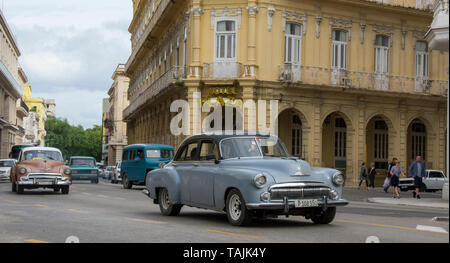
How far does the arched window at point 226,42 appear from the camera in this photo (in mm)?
32938

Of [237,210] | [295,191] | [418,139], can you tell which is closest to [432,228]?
[295,191]

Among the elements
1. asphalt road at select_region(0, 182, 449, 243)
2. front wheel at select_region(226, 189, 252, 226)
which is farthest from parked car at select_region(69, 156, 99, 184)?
front wheel at select_region(226, 189, 252, 226)

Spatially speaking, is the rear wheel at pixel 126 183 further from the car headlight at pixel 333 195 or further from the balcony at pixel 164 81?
the car headlight at pixel 333 195

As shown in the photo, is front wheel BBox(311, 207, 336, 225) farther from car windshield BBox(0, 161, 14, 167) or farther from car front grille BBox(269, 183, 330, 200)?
car windshield BBox(0, 161, 14, 167)

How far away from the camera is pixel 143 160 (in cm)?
2998

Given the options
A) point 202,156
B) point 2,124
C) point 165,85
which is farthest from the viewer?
point 2,124

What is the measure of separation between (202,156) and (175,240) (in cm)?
375

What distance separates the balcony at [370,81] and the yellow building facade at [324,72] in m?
0.05

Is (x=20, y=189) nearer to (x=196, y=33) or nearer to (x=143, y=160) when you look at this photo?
(x=143, y=160)

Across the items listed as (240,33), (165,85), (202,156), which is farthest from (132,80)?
(202,156)

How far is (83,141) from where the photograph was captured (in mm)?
151250

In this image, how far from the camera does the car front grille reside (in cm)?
1093

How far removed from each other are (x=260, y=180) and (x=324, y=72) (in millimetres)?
Answer: 23592
